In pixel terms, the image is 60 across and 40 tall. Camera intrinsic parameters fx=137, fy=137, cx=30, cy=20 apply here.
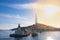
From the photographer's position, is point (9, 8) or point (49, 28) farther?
point (49, 28)

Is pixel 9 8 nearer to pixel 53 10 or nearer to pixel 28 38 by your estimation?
A: pixel 53 10

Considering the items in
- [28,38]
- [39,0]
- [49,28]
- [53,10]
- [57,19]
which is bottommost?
[28,38]

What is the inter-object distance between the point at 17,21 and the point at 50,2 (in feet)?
2.94

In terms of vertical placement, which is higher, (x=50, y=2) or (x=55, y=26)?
(x=50, y=2)

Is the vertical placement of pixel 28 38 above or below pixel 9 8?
below

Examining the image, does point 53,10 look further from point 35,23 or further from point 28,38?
point 28,38

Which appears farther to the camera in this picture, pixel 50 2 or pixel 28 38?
pixel 28 38

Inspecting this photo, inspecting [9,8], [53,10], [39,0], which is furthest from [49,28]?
[9,8]

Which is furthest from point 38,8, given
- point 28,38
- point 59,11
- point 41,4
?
point 28,38

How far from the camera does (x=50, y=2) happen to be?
3199 millimetres

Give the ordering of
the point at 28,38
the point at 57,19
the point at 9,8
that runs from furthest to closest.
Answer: the point at 28,38, the point at 57,19, the point at 9,8

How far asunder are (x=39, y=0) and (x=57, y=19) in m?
0.64

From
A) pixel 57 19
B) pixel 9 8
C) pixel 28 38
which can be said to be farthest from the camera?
pixel 28 38

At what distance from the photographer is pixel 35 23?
328cm
